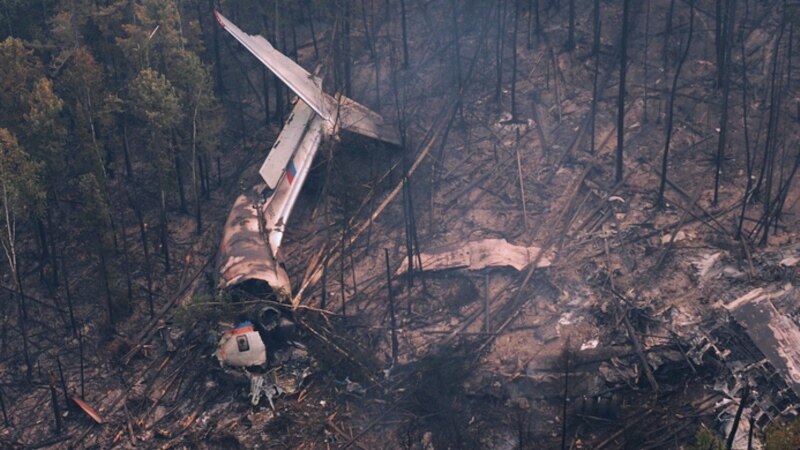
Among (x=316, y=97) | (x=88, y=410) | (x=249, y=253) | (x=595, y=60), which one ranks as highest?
(x=316, y=97)

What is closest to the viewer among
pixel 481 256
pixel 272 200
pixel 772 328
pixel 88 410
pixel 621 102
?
pixel 772 328

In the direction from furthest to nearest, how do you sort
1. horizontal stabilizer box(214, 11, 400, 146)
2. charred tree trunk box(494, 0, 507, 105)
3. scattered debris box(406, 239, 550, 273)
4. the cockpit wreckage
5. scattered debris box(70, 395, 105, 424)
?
charred tree trunk box(494, 0, 507, 105) < horizontal stabilizer box(214, 11, 400, 146) < scattered debris box(406, 239, 550, 273) < the cockpit wreckage < scattered debris box(70, 395, 105, 424)

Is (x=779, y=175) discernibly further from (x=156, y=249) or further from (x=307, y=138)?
(x=156, y=249)

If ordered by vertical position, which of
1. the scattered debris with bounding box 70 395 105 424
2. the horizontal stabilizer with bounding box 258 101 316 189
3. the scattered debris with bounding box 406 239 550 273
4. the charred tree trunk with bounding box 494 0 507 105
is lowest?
the scattered debris with bounding box 70 395 105 424

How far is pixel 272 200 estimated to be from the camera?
93.0 ft

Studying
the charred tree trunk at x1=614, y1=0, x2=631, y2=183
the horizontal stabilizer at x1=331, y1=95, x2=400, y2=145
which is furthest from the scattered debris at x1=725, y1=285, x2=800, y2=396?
the horizontal stabilizer at x1=331, y1=95, x2=400, y2=145

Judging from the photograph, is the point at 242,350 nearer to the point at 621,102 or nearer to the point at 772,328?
the point at 772,328

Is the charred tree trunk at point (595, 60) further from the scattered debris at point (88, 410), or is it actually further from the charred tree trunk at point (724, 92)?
the scattered debris at point (88, 410)

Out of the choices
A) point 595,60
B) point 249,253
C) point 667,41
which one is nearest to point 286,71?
point 249,253

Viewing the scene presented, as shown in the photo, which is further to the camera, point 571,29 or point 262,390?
point 571,29

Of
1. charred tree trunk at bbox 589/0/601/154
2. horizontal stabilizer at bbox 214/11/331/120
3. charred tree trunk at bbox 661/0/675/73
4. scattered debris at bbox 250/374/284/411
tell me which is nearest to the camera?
scattered debris at bbox 250/374/284/411

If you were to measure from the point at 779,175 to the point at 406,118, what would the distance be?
12738 millimetres

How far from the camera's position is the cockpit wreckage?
2456 cm

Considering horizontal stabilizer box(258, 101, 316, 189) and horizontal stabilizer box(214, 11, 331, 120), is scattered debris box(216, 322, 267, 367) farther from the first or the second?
horizontal stabilizer box(214, 11, 331, 120)
